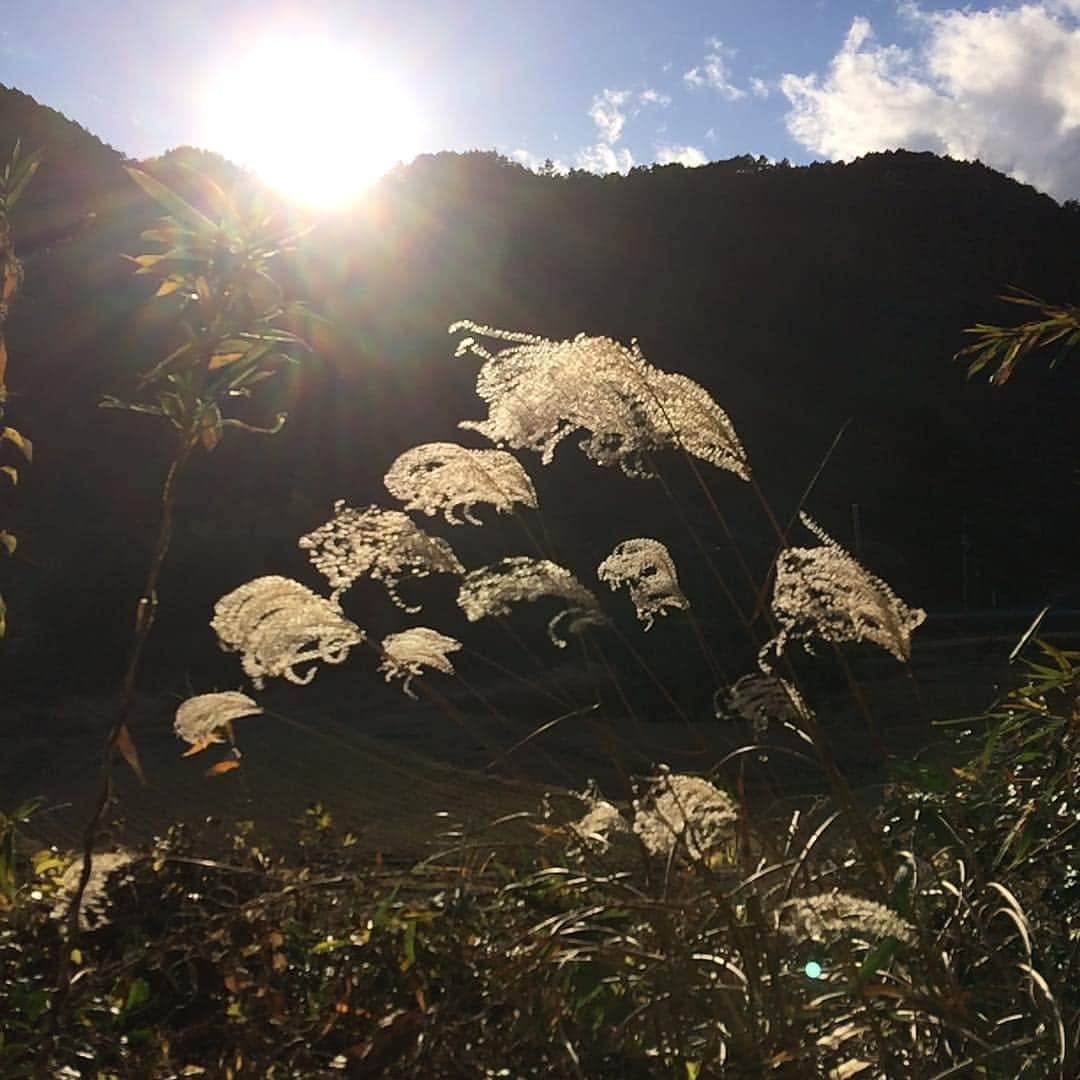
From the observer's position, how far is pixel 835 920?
1442mm

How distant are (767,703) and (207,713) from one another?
77cm

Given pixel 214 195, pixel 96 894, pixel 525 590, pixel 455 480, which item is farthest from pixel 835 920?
pixel 96 894

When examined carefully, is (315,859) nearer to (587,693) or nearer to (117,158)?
(587,693)

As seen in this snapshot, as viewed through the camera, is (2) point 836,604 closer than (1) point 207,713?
No

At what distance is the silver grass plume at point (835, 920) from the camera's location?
4.50 ft

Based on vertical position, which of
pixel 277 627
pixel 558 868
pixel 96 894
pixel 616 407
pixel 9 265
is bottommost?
pixel 96 894

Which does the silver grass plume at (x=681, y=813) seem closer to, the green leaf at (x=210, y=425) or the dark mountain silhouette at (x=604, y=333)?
the green leaf at (x=210, y=425)

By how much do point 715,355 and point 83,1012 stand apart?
3515cm

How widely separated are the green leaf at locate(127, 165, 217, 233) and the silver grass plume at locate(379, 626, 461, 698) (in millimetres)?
647

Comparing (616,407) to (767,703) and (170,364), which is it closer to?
(767,703)

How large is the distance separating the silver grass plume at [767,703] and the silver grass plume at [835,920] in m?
0.26

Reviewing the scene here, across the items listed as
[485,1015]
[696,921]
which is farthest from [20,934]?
[696,921]

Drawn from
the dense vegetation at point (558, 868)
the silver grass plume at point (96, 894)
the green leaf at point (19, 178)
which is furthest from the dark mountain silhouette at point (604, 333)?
the green leaf at point (19, 178)

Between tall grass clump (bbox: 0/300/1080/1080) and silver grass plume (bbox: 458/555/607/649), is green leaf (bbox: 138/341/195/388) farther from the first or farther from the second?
silver grass plume (bbox: 458/555/607/649)
